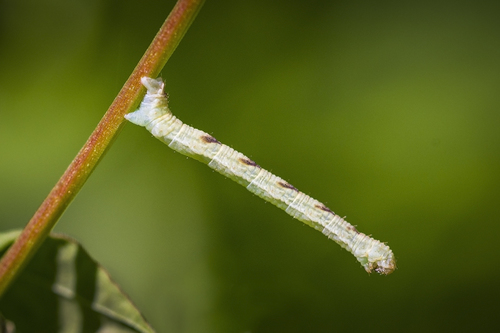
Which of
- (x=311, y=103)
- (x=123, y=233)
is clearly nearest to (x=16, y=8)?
(x=123, y=233)

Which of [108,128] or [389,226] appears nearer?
[108,128]

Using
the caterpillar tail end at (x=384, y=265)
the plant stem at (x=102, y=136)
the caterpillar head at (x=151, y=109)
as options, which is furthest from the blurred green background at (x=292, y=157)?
the plant stem at (x=102, y=136)

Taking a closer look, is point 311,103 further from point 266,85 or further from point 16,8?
point 16,8

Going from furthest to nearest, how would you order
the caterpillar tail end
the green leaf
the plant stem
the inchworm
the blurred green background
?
the blurred green background → the caterpillar tail end → the inchworm → the green leaf → the plant stem

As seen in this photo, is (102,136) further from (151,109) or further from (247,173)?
(247,173)

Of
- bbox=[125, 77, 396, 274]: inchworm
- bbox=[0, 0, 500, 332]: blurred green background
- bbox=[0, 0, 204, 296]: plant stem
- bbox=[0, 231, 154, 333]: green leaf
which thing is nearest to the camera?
bbox=[0, 0, 204, 296]: plant stem

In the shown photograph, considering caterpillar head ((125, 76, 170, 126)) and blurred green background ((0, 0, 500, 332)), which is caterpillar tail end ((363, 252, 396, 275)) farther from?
blurred green background ((0, 0, 500, 332))

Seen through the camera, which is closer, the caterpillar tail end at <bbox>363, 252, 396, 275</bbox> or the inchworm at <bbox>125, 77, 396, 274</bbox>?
the inchworm at <bbox>125, 77, 396, 274</bbox>

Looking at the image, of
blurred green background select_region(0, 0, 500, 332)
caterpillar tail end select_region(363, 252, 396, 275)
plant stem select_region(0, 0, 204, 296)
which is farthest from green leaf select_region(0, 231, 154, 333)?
blurred green background select_region(0, 0, 500, 332)

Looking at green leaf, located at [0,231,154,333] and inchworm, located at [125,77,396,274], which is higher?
inchworm, located at [125,77,396,274]
